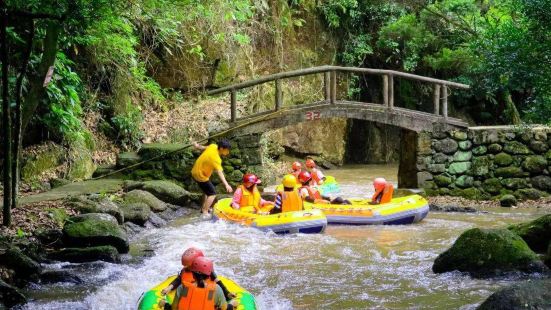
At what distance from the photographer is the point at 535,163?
1400 centimetres

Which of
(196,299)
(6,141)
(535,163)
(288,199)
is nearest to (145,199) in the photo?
(288,199)

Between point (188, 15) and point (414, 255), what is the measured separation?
24.0 ft

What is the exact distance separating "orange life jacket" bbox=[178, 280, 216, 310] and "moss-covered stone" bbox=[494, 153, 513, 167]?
10.2m

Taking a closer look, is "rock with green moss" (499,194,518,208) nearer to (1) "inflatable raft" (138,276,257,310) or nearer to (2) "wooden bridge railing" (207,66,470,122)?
(2) "wooden bridge railing" (207,66,470,122)

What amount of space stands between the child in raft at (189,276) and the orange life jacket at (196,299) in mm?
257

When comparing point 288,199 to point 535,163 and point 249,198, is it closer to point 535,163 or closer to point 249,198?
point 249,198

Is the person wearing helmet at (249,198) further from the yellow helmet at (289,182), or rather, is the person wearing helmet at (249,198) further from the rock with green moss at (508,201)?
the rock with green moss at (508,201)

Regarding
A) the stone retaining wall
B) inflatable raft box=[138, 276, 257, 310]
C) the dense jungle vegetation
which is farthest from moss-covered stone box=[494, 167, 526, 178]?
inflatable raft box=[138, 276, 257, 310]

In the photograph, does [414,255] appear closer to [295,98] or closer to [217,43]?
[217,43]

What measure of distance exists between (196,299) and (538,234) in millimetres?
5494

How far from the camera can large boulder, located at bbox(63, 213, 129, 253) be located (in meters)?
8.84

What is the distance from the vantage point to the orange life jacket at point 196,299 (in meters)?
5.48

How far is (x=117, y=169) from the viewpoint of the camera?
14016 mm

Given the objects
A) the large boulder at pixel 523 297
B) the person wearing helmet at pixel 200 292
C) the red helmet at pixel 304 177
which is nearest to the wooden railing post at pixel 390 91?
the red helmet at pixel 304 177
